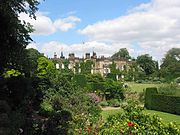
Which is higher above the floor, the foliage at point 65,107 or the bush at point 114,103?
the foliage at point 65,107

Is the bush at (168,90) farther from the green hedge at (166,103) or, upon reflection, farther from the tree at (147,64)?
the tree at (147,64)

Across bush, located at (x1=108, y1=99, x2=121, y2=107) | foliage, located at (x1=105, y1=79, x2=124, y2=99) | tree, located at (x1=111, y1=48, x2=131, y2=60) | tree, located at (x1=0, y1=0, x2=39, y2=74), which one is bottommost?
bush, located at (x1=108, y1=99, x2=121, y2=107)

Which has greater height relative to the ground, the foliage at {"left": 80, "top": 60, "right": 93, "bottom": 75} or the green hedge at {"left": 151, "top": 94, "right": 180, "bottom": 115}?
the foliage at {"left": 80, "top": 60, "right": 93, "bottom": 75}

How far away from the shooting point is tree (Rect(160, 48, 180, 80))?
78.1 metres

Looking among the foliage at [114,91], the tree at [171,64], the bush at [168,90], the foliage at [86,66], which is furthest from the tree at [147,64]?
the bush at [168,90]

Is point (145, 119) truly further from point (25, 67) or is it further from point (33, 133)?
point (25, 67)

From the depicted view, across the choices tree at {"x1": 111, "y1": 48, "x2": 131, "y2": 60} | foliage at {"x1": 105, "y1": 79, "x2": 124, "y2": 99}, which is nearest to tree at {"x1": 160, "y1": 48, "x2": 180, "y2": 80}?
tree at {"x1": 111, "y1": 48, "x2": 131, "y2": 60}

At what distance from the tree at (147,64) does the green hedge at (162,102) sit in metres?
71.8

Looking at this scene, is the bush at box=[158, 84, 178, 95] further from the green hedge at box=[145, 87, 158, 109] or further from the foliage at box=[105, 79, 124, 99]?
the foliage at box=[105, 79, 124, 99]

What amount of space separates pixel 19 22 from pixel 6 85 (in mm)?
1651

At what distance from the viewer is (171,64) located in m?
84.2

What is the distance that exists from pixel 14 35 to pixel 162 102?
57.1ft

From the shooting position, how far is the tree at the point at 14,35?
8.19 m

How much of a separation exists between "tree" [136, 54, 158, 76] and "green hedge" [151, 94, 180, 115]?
72.7 metres
